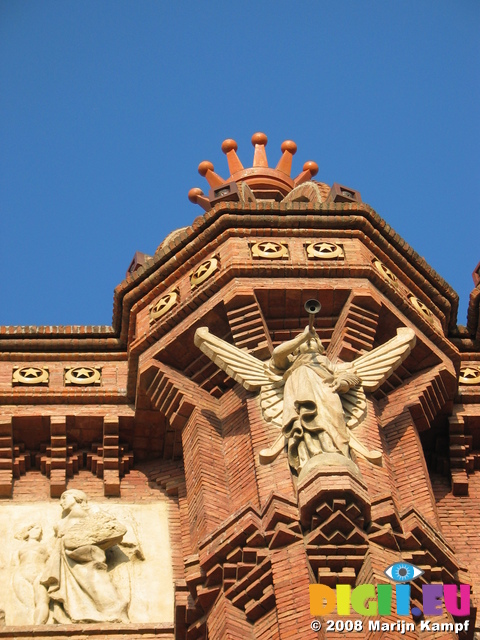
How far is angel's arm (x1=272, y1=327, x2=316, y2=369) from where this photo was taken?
1809 cm

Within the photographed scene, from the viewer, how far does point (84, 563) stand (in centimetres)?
1788

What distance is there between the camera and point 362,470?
1719 cm

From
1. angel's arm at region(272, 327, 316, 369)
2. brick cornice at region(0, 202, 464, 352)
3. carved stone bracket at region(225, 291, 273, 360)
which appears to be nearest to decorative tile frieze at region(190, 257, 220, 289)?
brick cornice at region(0, 202, 464, 352)

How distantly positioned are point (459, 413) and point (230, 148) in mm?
6364

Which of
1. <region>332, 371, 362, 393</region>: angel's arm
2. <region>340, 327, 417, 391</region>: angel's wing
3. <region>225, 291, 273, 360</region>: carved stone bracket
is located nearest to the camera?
<region>332, 371, 362, 393</region>: angel's arm

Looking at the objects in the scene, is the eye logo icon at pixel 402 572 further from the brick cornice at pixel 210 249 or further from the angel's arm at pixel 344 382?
the brick cornice at pixel 210 249

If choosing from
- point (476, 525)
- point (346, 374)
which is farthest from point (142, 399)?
point (476, 525)

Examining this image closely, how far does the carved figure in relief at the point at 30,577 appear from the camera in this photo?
57.3 feet

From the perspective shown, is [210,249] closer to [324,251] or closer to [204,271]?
[204,271]

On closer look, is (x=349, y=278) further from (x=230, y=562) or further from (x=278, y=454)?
(x=230, y=562)

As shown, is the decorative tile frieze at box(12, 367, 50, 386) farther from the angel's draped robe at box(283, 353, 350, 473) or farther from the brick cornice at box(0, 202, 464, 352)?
the angel's draped robe at box(283, 353, 350, 473)

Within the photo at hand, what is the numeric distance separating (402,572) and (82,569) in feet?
11.3
